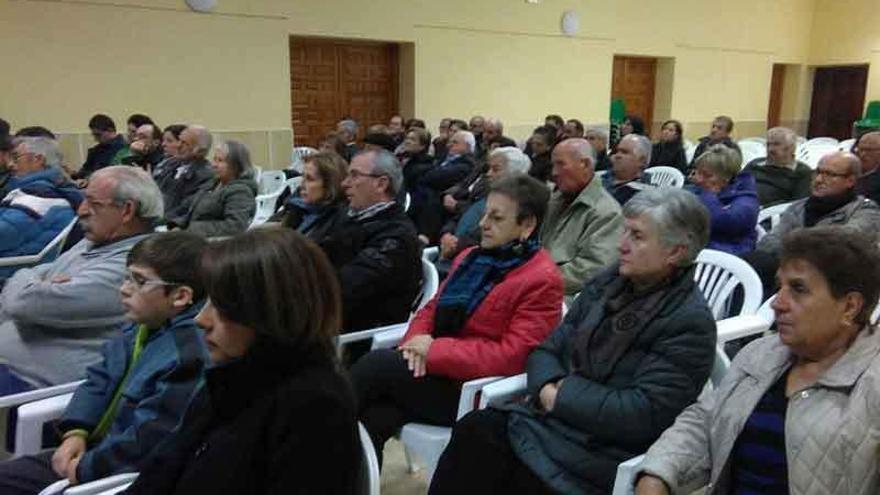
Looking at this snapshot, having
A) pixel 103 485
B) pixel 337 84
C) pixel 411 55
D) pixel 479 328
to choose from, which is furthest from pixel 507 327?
pixel 411 55

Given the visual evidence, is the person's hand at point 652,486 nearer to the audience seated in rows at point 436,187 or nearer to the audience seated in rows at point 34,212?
the audience seated in rows at point 34,212

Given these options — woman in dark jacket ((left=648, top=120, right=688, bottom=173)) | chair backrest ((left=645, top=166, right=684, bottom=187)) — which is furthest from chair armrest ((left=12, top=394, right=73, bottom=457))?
woman in dark jacket ((left=648, top=120, right=688, bottom=173))

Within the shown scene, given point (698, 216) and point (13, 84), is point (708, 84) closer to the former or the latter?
point (13, 84)

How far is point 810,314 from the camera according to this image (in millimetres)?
1303

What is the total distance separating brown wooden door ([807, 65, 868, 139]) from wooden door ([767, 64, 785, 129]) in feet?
1.90

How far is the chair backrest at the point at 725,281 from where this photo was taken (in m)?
2.28

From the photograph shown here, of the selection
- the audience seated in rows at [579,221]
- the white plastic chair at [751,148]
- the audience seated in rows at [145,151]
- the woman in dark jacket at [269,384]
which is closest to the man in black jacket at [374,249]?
the audience seated in rows at [579,221]

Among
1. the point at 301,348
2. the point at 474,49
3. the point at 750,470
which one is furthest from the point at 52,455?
the point at 474,49

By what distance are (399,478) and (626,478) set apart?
1155 millimetres

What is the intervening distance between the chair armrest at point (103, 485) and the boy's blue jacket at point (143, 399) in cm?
3

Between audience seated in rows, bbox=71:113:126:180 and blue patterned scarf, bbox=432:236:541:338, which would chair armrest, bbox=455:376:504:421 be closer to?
blue patterned scarf, bbox=432:236:541:338

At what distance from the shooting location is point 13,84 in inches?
245

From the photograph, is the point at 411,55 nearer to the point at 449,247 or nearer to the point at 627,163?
the point at 627,163

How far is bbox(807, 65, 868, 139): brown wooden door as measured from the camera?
490 inches
